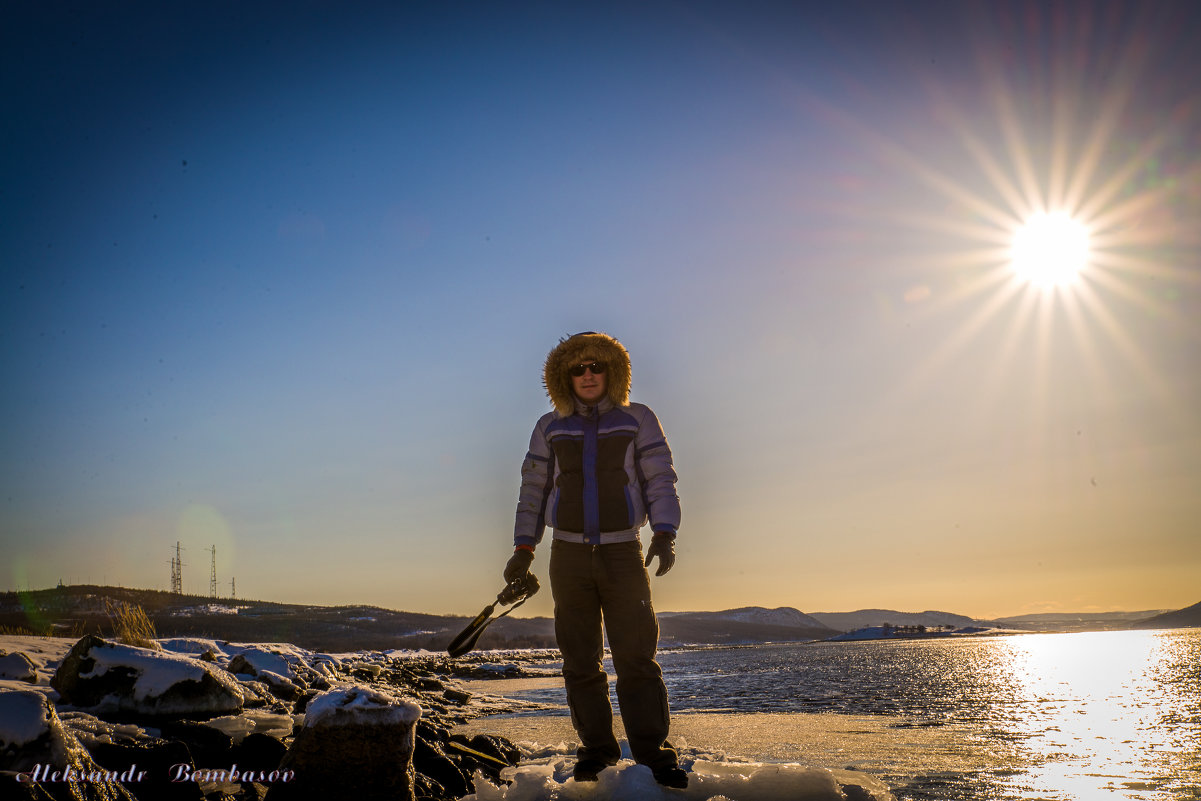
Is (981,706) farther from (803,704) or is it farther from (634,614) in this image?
(634,614)

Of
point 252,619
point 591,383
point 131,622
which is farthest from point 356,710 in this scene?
point 252,619

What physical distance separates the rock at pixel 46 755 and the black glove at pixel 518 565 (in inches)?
89.2

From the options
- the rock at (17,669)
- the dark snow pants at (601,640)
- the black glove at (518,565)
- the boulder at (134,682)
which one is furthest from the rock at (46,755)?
the rock at (17,669)

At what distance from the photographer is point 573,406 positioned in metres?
5.00

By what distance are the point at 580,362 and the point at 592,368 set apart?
0.11 metres

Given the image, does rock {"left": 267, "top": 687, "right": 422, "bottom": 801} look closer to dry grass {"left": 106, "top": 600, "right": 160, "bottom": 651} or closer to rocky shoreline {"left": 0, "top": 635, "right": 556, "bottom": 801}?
rocky shoreline {"left": 0, "top": 635, "right": 556, "bottom": 801}

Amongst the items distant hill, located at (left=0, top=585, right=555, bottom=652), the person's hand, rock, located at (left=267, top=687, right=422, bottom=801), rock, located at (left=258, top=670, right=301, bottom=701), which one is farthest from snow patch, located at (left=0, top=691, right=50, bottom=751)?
distant hill, located at (left=0, top=585, right=555, bottom=652)

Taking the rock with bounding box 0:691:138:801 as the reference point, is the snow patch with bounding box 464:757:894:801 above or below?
below

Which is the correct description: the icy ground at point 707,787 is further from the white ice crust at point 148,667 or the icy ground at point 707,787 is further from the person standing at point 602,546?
the white ice crust at point 148,667

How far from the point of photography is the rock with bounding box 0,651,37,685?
7.16 metres

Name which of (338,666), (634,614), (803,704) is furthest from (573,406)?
(338,666)

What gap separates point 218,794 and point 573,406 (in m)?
3.17

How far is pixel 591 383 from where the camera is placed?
→ 4992 millimetres

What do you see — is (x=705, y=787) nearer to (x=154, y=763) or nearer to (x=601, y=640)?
(x=601, y=640)
